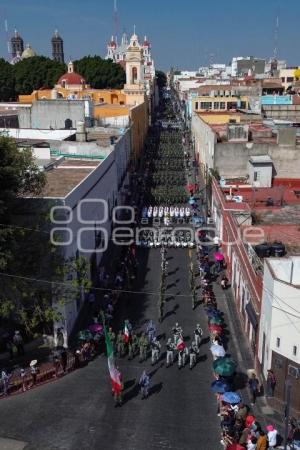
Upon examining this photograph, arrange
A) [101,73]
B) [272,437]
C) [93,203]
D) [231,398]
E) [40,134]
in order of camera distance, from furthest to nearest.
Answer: [101,73]
[40,134]
[93,203]
[231,398]
[272,437]

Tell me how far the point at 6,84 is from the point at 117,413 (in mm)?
75471

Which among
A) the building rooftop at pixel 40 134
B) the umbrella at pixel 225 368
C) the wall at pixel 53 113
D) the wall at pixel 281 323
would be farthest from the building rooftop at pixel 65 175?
the wall at pixel 53 113

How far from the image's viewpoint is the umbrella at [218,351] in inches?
665

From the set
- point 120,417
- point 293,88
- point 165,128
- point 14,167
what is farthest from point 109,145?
point 293,88

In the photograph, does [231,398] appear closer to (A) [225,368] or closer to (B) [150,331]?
(A) [225,368]

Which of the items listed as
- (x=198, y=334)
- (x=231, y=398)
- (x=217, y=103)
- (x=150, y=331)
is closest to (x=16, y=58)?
(x=217, y=103)

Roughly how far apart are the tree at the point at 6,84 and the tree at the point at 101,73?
44.5ft

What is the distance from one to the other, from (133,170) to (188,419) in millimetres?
34349

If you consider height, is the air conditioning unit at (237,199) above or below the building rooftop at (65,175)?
below

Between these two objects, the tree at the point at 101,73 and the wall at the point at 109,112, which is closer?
the wall at the point at 109,112

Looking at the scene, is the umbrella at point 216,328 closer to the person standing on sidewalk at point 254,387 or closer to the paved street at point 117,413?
the paved street at point 117,413

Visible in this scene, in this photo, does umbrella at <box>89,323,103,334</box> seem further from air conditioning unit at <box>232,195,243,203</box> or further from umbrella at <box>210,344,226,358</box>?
air conditioning unit at <box>232,195,243,203</box>

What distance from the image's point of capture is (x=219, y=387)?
14.9 m

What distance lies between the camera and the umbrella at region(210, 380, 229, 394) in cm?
1483
